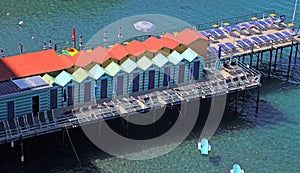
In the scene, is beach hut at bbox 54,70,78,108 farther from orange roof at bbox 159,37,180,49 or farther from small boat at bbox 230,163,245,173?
small boat at bbox 230,163,245,173

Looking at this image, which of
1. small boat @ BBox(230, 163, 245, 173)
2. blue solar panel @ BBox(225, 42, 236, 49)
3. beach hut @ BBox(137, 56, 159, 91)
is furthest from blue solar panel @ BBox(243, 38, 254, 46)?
small boat @ BBox(230, 163, 245, 173)

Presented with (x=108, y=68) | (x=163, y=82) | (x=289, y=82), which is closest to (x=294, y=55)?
(x=289, y=82)

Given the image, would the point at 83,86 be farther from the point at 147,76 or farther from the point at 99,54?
the point at 147,76

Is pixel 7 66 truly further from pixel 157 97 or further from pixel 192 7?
pixel 192 7

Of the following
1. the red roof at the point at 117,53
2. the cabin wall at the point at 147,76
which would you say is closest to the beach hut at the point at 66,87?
the red roof at the point at 117,53

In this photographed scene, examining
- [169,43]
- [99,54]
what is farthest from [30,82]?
[169,43]

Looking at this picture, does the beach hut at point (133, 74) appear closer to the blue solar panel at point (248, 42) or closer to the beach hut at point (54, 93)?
the beach hut at point (54, 93)
